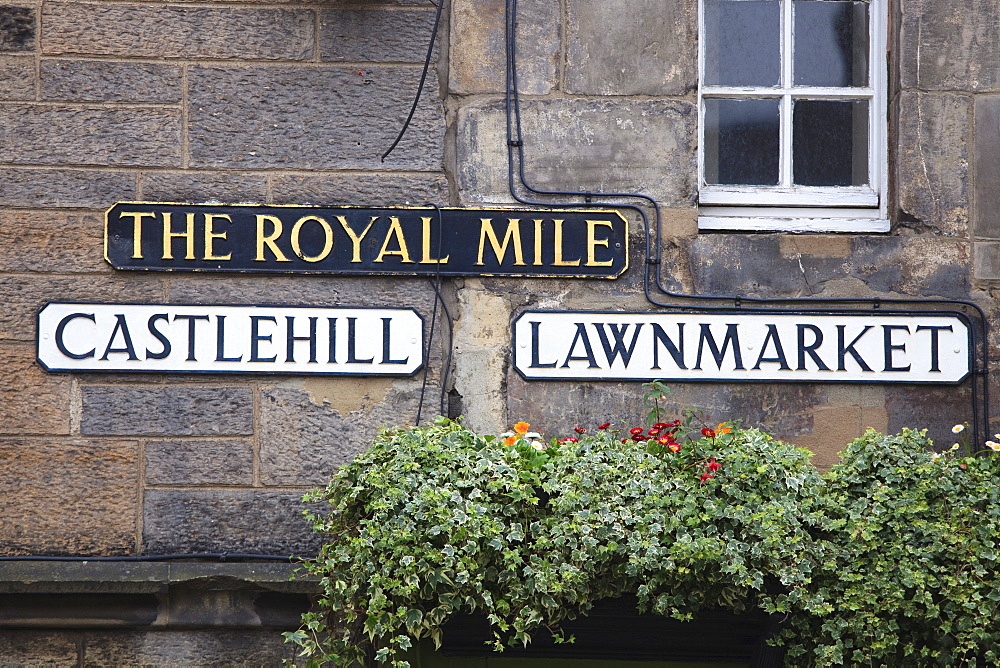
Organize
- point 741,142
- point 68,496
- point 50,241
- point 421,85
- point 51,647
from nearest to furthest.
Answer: point 51,647, point 68,496, point 50,241, point 421,85, point 741,142

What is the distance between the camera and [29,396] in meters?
4.23

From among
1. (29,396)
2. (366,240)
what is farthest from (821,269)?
(29,396)

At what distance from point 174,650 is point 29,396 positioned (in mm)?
1018

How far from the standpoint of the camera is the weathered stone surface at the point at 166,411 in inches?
167

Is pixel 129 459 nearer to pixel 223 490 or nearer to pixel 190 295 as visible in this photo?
pixel 223 490

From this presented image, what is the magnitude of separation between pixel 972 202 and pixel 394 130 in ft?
7.00

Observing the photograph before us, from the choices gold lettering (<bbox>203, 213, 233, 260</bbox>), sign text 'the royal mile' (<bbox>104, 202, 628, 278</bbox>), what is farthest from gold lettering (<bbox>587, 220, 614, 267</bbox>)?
gold lettering (<bbox>203, 213, 233, 260</bbox>)

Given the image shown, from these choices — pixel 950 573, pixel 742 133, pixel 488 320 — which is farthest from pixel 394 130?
pixel 950 573

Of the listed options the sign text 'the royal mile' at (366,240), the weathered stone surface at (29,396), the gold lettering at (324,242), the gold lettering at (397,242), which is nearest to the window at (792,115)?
the sign text 'the royal mile' at (366,240)

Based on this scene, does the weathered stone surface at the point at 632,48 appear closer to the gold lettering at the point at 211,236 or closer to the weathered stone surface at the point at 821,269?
the weathered stone surface at the point at 821,269

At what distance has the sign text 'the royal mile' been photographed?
4.30 meters

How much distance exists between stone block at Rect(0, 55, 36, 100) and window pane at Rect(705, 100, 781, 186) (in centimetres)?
248

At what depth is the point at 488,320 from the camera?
172 inches

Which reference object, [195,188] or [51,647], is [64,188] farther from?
[51,647]
